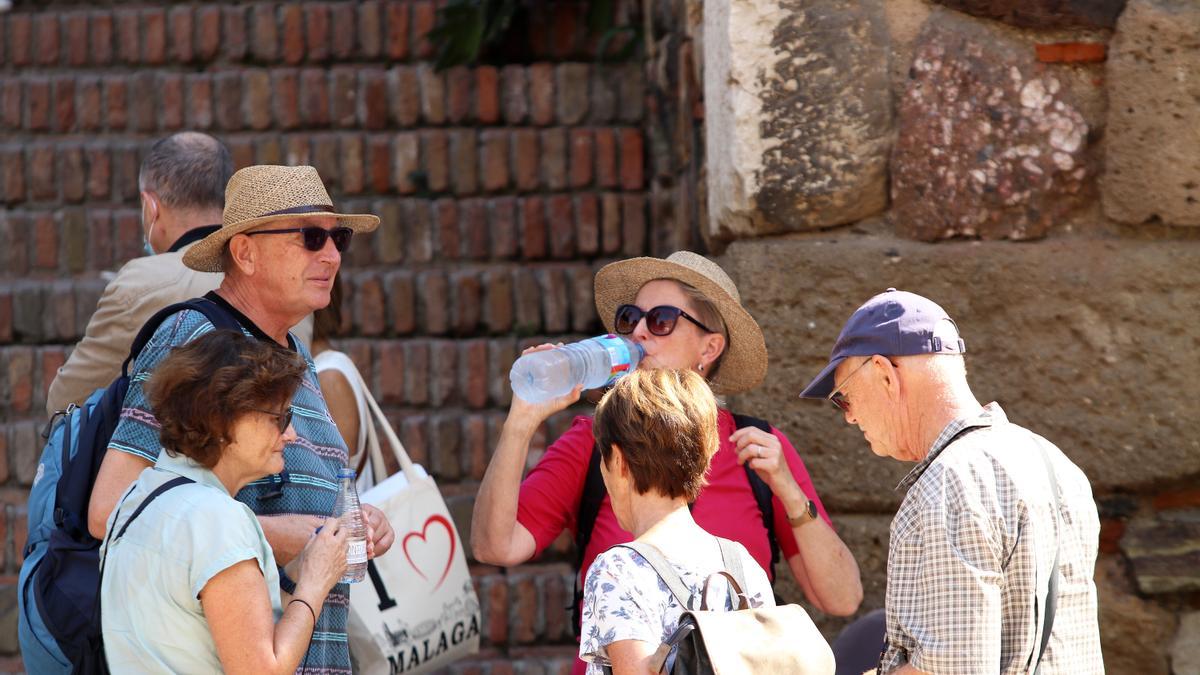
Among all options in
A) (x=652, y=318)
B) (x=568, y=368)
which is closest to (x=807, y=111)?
(x=652, y=318)

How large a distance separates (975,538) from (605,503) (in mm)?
1018

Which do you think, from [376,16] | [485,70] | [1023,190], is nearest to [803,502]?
[1023,190]

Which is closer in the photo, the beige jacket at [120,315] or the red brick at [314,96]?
the beige jacket at [120,315]

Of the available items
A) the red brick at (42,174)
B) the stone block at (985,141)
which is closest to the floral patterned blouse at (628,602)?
the stone block at (985,141)

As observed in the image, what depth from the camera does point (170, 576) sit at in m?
2.25

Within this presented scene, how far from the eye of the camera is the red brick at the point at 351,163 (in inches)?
192

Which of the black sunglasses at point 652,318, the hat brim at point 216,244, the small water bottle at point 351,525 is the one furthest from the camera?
the black sunglasses at point 652,318

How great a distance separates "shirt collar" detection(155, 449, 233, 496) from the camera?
7.79ft

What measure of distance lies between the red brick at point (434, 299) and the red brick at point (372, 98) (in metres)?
0.61

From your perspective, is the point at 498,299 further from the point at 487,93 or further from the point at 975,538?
the point at 975,538

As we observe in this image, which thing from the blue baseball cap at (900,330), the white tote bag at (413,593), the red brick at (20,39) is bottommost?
the white tote bag at (413,593)

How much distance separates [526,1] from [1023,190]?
7.45ft

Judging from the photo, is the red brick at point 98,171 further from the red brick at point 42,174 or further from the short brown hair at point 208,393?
the short brown hair at point 208,393

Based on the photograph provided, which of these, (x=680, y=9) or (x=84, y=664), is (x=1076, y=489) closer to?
(x=84, y=664)
